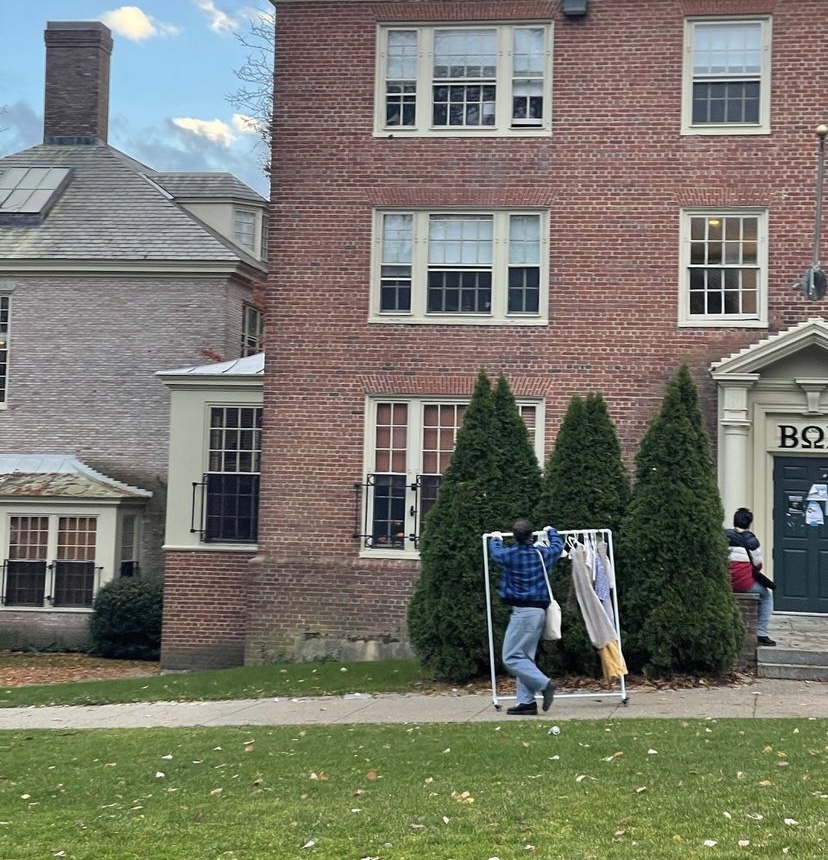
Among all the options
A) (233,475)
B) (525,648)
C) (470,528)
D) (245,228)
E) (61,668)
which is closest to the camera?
(525,648)

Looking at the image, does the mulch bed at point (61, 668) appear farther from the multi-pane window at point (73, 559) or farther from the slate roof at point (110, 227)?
the slate roof at point (110, 227)

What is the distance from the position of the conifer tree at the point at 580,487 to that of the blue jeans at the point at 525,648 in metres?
2.21

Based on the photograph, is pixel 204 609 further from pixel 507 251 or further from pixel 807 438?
pixel 807 438

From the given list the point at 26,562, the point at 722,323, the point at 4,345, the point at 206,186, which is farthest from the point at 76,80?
the point at 722,323

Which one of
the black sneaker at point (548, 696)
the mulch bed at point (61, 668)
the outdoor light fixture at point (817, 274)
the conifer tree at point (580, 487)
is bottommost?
the mulch bed at point (61, 668)

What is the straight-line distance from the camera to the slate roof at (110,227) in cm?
2486

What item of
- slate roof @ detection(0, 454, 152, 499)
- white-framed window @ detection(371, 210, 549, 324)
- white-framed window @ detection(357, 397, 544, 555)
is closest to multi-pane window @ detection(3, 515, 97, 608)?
slate roof @ detection(0, 454, 152, 499)

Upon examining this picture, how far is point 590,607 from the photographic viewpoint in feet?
41.3

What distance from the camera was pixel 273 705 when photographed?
1364 centimetres

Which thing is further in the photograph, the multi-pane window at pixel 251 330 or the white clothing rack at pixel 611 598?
the multi-pane window at pixel 251 330

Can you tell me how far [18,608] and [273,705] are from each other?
11368 mm

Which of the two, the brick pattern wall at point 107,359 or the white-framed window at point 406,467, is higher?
the brick pattern wall at point 107,359

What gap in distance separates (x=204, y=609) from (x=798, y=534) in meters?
8.69

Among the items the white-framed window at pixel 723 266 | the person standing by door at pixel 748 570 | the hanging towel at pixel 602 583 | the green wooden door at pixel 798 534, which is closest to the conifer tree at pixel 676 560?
the person standing by door at pixel 748 570
